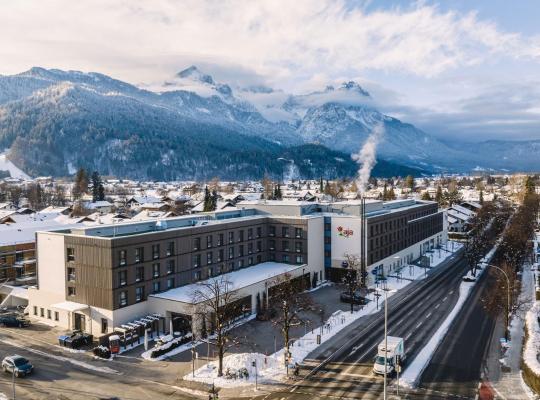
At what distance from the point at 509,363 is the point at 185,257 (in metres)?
45.7

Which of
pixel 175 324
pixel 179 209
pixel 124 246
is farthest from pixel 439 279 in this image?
pixel 179 209

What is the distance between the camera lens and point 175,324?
6138 centimetres

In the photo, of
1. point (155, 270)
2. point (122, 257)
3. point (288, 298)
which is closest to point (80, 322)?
point (122, 257)

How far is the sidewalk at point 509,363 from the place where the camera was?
141 feet

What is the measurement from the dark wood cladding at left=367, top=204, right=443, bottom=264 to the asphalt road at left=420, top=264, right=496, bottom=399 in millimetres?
24329

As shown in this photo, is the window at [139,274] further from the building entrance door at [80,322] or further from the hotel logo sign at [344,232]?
the hotel logo sign at [344,232]

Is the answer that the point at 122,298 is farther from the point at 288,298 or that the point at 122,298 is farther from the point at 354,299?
the point at 354,299

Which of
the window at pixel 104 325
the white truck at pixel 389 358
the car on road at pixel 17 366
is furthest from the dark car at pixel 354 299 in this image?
the car on road at pixel 17 366

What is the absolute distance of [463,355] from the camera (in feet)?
171

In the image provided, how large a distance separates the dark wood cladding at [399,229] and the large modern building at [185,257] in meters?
0.43

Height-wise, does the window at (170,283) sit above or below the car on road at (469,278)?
above

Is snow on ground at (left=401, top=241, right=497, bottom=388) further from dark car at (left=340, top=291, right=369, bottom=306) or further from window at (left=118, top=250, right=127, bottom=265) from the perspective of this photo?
window at (left=118, top=250, right=127, bottom=265)

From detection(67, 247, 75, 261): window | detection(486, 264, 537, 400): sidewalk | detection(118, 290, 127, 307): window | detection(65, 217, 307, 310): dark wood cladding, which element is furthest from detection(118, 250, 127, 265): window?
detection(486, 264, 537, 400): sidewalk

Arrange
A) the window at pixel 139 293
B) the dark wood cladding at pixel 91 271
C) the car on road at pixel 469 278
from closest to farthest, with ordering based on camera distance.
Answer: the dark wood cladding at pixel 91 271 → the window at pixel 139 293 → the car on road at pixel 469 278
